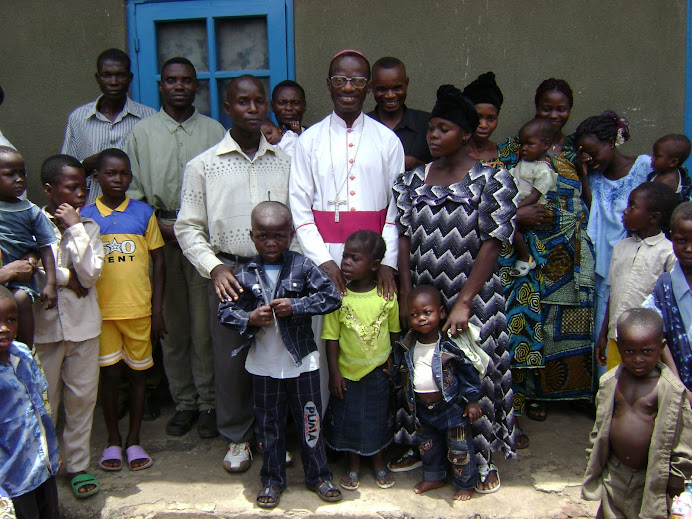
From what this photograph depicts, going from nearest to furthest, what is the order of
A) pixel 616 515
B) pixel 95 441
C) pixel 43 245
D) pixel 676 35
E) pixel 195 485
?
pixel 616 515
pixel 43 245
pixel 195 485
pixel 95 441
pixel 676 35

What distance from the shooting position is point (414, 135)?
385 cm

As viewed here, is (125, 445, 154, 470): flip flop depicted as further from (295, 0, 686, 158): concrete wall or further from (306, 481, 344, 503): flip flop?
(295, 0, 686, 158): concrete wall

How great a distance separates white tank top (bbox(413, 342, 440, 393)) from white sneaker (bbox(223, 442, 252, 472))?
1.04 m

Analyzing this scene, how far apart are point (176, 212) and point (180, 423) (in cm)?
130

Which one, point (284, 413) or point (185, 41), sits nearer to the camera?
point (284, 413)

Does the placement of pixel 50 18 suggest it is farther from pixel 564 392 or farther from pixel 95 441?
pixel 564 392

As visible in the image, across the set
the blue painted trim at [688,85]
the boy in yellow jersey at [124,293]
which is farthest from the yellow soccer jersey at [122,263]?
the blue painted trim at [688,85]

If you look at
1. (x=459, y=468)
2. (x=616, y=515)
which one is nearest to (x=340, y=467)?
(x=459, y=468)

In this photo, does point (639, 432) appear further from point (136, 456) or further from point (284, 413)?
point (136, 456)

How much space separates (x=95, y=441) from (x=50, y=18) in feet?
9.95

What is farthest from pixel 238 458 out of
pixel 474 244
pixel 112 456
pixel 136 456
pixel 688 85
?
pixel 688 85

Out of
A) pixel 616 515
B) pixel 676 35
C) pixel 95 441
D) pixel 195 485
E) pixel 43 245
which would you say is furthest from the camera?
pixel 676 35

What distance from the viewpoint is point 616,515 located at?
2.78 m

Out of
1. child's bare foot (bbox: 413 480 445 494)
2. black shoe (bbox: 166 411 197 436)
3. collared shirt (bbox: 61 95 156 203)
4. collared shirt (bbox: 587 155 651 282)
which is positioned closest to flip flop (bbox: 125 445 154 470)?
black shoe (bbox: 166 411 197 436)
